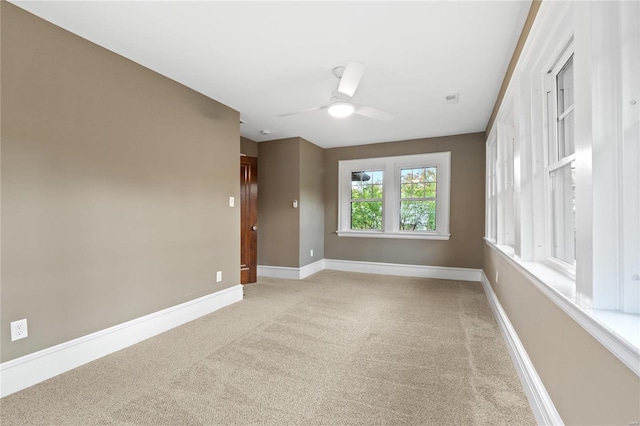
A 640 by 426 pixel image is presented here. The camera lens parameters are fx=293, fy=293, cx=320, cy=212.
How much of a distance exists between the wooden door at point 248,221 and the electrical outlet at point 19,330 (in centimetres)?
289

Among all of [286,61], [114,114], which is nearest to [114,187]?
[114,114]

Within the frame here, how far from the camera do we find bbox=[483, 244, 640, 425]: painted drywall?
892mm

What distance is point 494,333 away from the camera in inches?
109

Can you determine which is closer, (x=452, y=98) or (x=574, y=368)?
(x=574, y=368)

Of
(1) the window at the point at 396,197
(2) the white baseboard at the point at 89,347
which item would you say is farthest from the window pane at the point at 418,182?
(2) the white baseboard at the point at 89,347

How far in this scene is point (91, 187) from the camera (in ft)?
7.64

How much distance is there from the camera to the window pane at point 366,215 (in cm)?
575

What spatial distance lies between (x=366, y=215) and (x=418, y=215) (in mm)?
992

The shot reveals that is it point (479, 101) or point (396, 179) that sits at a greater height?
point (479, 101)

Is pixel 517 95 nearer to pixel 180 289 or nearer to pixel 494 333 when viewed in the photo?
pixel 494 333

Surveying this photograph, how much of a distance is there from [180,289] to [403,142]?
433 centimetres

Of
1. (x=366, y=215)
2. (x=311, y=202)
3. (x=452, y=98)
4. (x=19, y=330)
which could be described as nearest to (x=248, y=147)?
(x=311, y=202)

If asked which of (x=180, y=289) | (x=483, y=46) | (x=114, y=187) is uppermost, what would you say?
(x=483, y=46)

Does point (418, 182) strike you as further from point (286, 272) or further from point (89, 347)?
point (89, 347)
